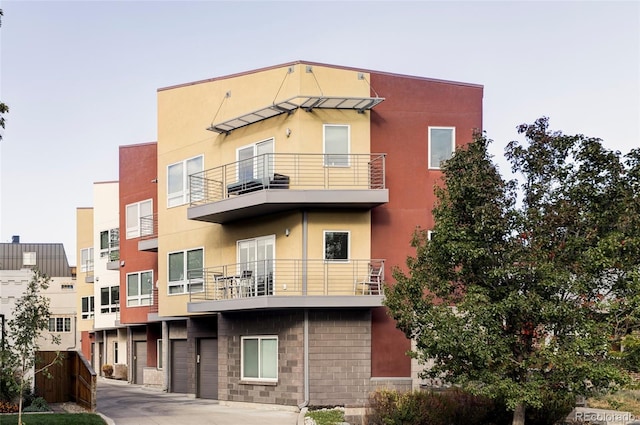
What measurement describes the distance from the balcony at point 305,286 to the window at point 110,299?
66.3ft

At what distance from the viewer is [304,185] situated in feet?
88.8

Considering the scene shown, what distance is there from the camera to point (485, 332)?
18.3 m

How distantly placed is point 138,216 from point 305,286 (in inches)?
652

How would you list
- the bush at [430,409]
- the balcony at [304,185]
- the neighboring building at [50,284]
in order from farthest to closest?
the balcony at [304,185] → the neighboring building at [50,284] → the bush at [430,409]

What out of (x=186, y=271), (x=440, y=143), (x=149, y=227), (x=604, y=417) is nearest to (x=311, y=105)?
(x=440, y=143)

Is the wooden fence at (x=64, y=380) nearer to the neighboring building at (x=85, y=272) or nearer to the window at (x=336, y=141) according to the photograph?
the window at (x=336, y=141)

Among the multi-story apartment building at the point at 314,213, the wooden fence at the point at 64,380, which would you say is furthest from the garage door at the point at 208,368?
the wooden fence at the point at 64,380

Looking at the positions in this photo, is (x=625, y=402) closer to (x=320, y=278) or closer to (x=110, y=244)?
(x=320, y=278)

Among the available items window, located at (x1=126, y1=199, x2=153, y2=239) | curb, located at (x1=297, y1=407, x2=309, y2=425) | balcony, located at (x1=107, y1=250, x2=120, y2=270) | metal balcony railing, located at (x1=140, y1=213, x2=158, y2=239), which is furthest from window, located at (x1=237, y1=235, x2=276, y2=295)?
balcony, located at (x1=107, y1=250, x2=120, y2=270)

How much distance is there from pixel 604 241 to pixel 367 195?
991 cm

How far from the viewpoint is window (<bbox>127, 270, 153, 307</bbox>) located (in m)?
40.2

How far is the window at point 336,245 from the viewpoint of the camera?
2703 centimetres

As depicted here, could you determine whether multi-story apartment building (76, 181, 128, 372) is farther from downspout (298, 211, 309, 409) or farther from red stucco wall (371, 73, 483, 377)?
red stucco wall (371, 73, 483, 377)

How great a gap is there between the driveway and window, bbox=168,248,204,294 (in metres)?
4.21
